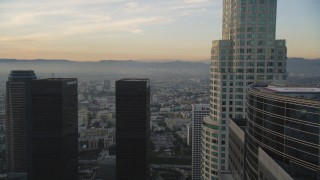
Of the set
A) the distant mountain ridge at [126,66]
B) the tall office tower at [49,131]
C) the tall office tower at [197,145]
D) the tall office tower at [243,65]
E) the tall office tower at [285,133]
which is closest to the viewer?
the tall office tower at [285,133]

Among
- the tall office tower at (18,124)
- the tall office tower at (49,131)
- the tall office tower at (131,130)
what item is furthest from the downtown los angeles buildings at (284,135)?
the tall office tower at (18,124)

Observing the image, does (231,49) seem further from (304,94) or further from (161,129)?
(161,129)

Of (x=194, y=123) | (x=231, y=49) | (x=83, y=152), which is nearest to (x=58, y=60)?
(x=83, y=152)

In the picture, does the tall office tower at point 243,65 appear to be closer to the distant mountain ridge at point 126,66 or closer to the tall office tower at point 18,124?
the distant mountain ridge at point 126,66

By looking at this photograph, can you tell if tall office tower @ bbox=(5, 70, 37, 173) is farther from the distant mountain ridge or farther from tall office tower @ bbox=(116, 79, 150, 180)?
tall office tower @ bbox=(116, 79, 150, 180)

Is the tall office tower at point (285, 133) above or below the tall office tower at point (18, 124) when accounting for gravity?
above

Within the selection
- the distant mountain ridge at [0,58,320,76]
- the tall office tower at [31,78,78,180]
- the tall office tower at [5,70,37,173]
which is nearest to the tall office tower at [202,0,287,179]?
the distant mountain ridge at [0,58,320,76]

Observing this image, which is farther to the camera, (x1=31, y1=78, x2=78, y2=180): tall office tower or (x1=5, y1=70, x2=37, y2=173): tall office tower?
(x1=5, y1=70, x2=37, y2=173): tall office tower
